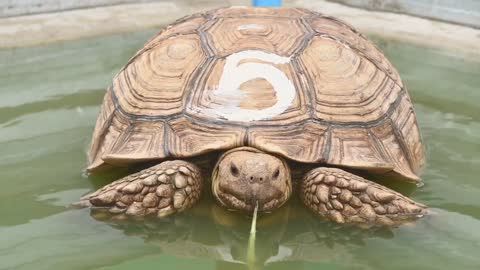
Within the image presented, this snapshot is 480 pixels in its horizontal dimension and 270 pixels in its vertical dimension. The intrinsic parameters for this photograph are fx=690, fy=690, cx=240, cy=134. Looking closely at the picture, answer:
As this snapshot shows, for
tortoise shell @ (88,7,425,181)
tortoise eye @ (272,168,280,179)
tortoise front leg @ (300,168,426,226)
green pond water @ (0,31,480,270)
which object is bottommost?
green pond water @ (0,31,480,270)

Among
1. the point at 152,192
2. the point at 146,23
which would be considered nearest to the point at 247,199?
the point at 152,192

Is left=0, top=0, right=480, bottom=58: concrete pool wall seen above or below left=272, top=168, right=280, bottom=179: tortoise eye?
below

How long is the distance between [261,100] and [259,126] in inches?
5.9

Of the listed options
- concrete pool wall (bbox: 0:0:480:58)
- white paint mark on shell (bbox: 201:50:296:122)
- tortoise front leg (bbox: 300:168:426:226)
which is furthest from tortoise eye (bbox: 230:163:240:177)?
concrete pool wall (bbox: 0:0:480:58)

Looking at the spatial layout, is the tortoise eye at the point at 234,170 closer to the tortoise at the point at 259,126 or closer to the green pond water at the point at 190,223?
the tortoise at the point at 259,126

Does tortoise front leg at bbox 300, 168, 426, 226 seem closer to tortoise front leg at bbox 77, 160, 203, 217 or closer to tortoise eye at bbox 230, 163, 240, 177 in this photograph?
tortoise eye at bbox 230, 163, 240, 177

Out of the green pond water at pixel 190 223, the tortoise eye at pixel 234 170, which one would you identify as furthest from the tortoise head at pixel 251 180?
the green pond water at pixel 190 223

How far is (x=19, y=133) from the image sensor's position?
4.15m

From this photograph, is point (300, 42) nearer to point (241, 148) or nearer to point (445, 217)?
point (241, 148)

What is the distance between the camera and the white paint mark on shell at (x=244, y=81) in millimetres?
3203

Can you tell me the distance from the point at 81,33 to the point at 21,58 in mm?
845

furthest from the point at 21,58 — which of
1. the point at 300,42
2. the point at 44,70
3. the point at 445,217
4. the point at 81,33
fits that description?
the point at 445,217

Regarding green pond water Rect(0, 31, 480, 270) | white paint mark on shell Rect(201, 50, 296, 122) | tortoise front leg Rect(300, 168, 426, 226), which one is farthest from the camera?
white paint mark on shell Rect(201, 50, 296, 122)

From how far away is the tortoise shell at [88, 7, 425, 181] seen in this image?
319 cm
